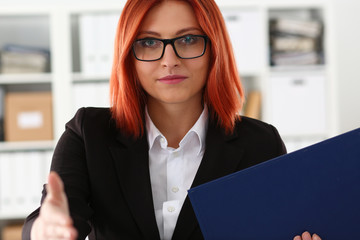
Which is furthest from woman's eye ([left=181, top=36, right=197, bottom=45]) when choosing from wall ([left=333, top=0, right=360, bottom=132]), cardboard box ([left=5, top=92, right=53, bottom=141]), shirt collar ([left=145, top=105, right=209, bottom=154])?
wall ([left=333, top=0, right=360, bottom=132])

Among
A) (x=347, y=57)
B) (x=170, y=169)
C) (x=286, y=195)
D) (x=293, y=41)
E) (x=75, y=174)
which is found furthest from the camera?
(x=347, y=57)

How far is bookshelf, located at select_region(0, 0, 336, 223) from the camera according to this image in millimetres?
3000

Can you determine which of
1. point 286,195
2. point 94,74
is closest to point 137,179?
point 286,195

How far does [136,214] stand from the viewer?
44.2 inches

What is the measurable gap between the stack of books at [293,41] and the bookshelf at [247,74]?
24 millimetres

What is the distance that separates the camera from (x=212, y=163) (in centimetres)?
120

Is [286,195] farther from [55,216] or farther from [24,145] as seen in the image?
[24,145]

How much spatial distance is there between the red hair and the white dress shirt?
0.18 ft

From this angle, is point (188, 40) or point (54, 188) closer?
point (54, 188)

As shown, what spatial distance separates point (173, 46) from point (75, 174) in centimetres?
39

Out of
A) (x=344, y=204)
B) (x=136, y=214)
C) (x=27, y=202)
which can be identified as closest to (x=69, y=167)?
(x=136, y=214)

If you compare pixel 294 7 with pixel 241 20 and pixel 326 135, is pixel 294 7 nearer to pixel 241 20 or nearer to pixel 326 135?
pixel 241 20

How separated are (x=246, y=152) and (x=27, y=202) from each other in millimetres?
2153

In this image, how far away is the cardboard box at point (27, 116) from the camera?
9.77 ft
